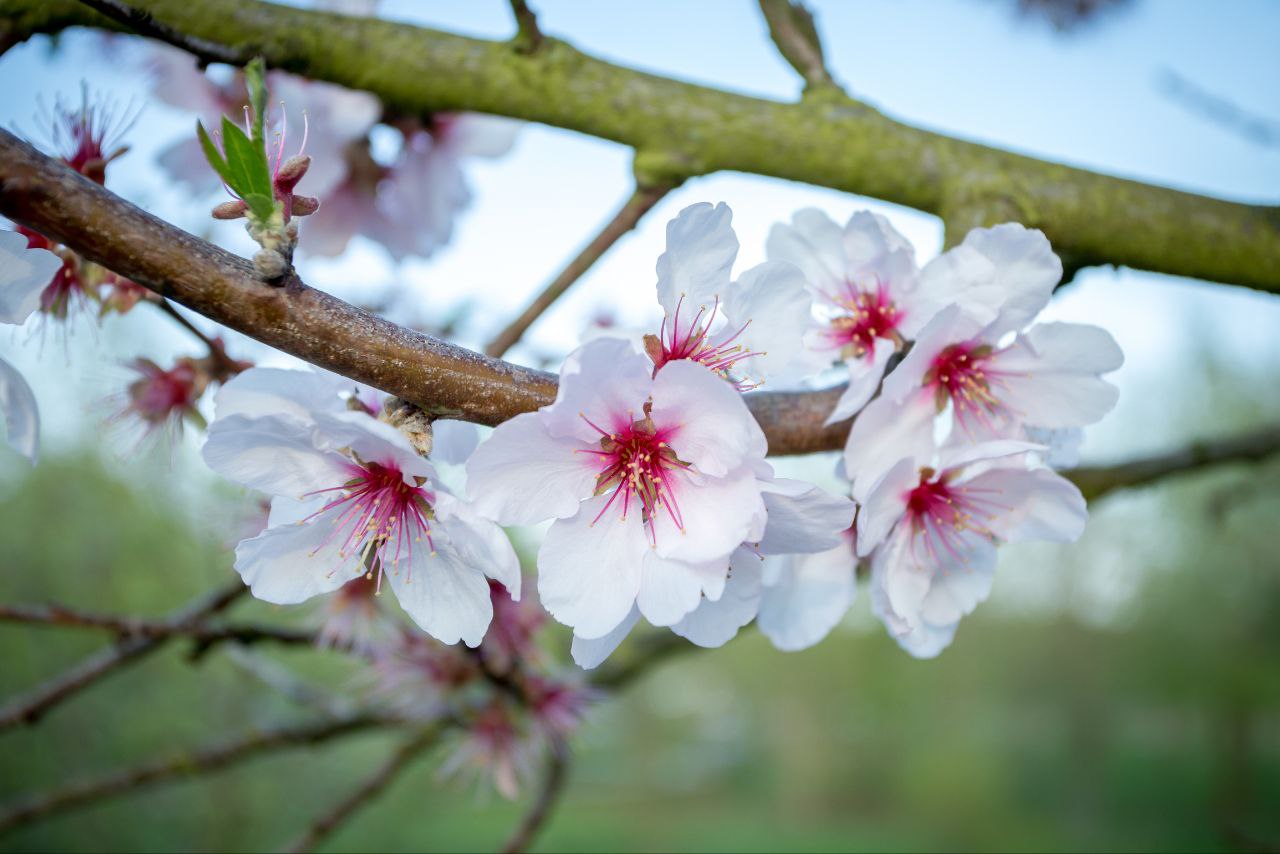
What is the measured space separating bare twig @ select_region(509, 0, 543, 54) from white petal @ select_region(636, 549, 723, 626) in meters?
0.68

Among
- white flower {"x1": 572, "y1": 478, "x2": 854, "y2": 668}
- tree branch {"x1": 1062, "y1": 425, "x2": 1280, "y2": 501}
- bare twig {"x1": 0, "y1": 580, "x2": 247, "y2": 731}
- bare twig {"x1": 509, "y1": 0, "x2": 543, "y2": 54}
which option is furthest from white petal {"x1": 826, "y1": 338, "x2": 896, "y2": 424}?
bare twig {"x1": 0, "y1": 580, "x2": 247, "y2": 731}

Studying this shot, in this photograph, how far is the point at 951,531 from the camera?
80 centimetres

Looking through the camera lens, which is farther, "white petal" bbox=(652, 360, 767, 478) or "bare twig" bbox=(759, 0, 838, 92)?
"bare twig" bbox=(759, 0, 838, 92)

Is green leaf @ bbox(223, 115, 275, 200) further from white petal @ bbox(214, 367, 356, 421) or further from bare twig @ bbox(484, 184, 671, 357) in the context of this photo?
bare twig @ bbox(484, 184, 671, 357)

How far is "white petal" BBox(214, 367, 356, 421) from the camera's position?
0.57 meters

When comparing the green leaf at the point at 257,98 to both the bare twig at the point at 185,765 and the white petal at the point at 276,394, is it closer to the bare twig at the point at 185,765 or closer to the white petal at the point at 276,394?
the white petal at the point at 276,394

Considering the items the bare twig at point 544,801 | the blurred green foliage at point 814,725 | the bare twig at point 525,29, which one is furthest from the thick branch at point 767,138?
the bare twig at point 544,801

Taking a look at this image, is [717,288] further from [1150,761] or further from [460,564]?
[1150,761]

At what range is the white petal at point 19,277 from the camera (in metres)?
0.56

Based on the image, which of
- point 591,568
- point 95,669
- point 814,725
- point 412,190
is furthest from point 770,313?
point 814,725

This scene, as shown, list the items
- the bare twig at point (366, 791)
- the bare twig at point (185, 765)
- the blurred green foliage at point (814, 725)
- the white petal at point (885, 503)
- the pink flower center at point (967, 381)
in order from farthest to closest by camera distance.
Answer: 1. the blurred green foliage at point (814, 725)
2. the bare twig at point (366, 791)
3. the bare twig at point (185, 765)
4. the pink flower center at point (967, 381)
5. the white petal at point (885, 503)

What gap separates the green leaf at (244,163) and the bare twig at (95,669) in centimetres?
78

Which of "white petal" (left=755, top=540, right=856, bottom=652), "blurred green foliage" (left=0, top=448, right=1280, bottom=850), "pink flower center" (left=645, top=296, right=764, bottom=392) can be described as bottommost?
"blurred green foliage" (left=0, top=448, right=1280, bottom=850)

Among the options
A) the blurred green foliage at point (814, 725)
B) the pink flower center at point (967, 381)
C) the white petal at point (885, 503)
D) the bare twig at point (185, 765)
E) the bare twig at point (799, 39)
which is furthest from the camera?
the blurred green foliage at point (814, 725)
